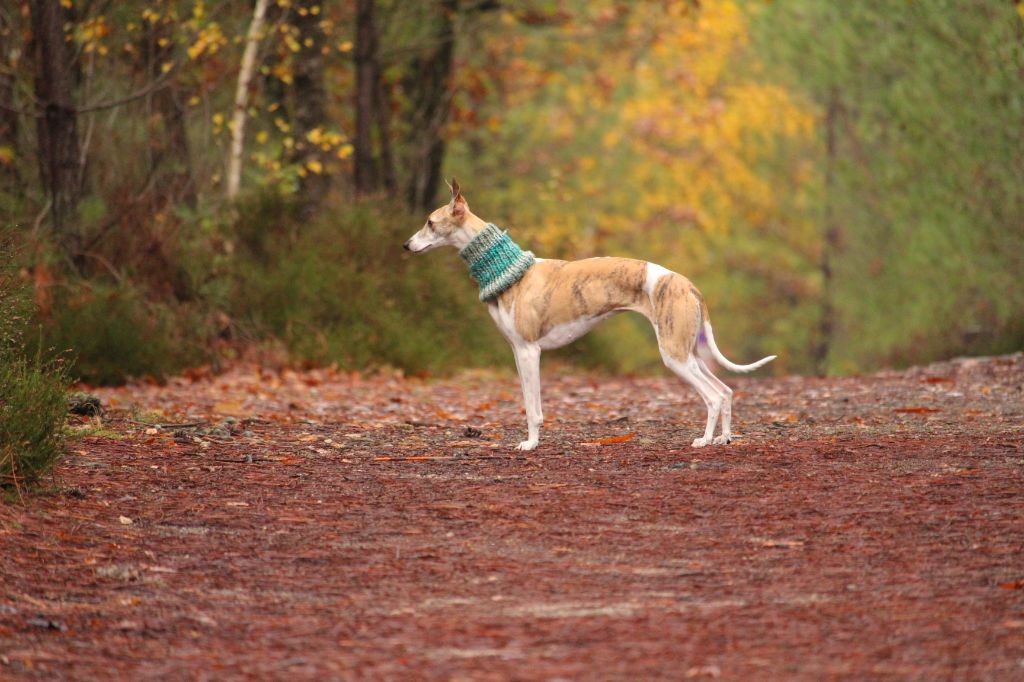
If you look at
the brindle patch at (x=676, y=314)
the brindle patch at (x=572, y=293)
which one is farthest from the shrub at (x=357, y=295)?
the brindle patch at (x=676, y=314)

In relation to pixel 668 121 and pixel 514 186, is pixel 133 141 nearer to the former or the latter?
pixel 514 186

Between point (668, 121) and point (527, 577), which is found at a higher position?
point (668, 121)

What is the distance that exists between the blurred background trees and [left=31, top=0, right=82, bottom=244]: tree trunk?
0.03 m

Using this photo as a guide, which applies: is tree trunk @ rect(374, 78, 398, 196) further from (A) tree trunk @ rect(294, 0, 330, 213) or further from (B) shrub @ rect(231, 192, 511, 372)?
(B) shrub @ rect(231, 192, 511, 372)

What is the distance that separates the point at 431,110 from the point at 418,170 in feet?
4.80

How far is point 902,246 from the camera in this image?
23.0 metres

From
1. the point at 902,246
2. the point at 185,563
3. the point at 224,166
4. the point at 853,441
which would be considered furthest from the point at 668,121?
the point at 185,563

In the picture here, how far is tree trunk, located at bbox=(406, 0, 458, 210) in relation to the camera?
74.0 feet

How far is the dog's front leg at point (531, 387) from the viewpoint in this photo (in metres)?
8.72

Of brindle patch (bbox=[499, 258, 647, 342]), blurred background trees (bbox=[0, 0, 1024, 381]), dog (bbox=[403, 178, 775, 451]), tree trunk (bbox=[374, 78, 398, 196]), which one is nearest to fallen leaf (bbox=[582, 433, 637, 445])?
dog (bbox=[403, 178, 775, 451])

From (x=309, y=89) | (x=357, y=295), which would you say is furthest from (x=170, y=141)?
(x=309, y=89)

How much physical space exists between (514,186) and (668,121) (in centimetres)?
1258

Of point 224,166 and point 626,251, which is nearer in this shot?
point 224,166

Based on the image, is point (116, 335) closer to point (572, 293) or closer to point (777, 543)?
point (572, 293)
